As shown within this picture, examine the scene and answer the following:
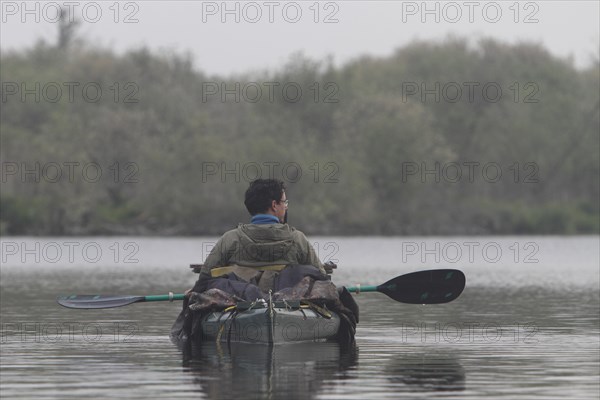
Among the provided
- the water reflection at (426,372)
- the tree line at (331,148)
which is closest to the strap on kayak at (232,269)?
the water reflection at (426,372)

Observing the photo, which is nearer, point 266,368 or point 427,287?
point 266,368

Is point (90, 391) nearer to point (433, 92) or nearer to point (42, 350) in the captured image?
point (42, 350)

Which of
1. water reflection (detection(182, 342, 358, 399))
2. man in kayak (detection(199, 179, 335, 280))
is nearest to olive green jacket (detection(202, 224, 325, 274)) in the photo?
man in kayak (detection(199, 179, 335, 280))

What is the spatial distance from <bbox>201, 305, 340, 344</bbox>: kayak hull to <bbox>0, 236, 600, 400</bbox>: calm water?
0.54 feet

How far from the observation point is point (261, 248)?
17.2 m

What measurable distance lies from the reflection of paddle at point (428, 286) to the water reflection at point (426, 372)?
2.66 meters

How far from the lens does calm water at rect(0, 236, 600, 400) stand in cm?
1302

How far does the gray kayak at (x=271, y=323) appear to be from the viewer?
1648 cm

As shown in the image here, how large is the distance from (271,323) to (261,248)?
44.3 inches

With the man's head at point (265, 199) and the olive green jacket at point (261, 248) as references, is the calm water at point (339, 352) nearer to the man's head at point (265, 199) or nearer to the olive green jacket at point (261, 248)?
the olive green jacket at point (261, 248)

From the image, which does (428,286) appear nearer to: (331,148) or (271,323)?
(271,323)

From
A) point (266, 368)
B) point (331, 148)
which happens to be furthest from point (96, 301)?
point (331, 148)

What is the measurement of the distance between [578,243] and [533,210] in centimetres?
1456

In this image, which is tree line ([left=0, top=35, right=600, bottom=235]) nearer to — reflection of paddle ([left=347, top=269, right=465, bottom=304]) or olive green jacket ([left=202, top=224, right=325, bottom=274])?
reflection of paddle ([left=347, top=269, right=465, bottom=304])
